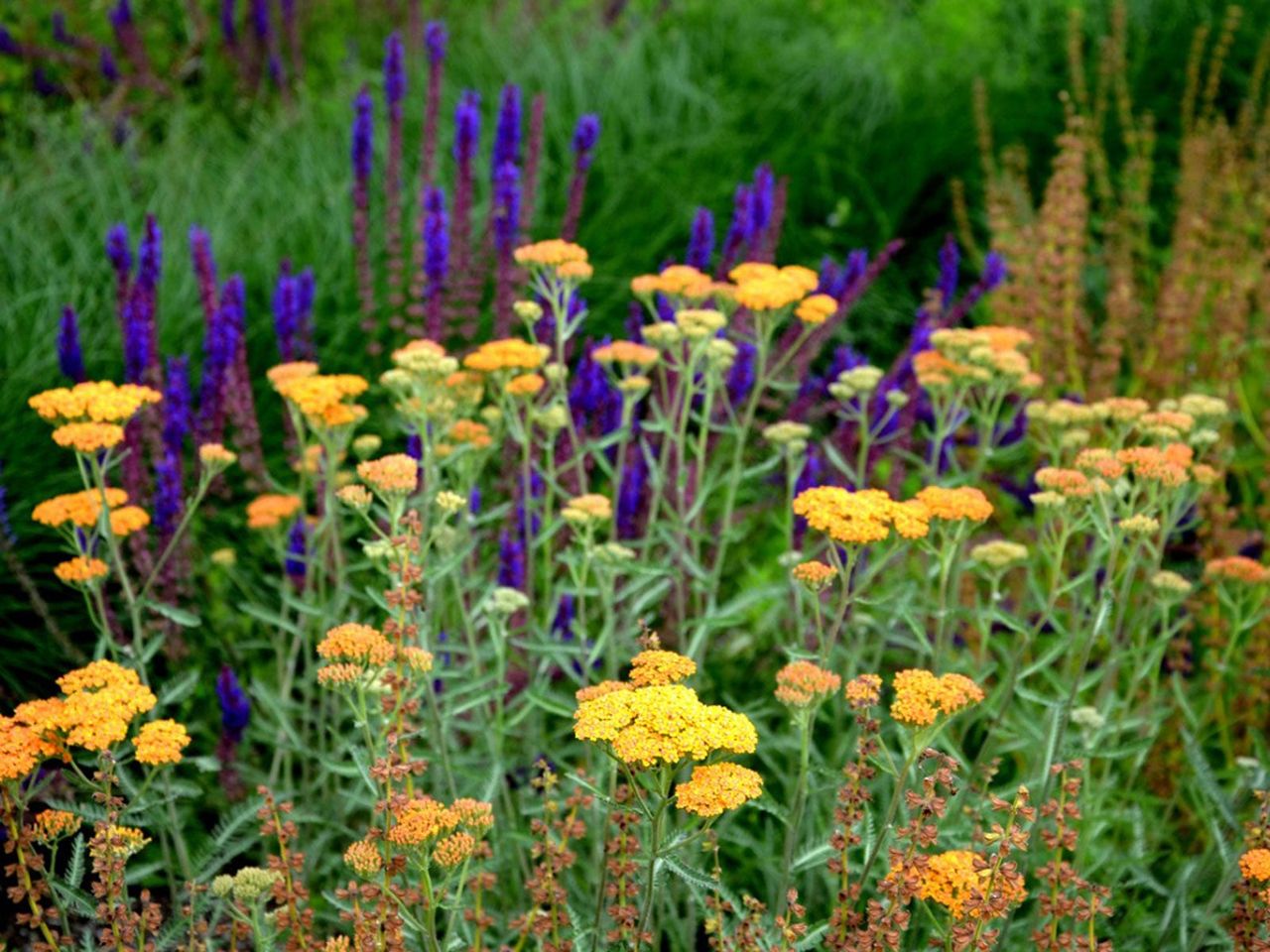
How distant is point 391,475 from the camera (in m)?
2.04

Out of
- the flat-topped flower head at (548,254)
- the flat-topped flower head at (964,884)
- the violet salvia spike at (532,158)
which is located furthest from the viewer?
the violet salvia spike at (532,158)

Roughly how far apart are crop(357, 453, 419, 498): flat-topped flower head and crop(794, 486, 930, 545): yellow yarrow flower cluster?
56cm

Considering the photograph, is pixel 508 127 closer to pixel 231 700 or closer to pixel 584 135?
pixel 584 135

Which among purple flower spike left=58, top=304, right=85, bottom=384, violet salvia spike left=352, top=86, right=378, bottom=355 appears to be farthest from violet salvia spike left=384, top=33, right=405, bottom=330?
purple flower spike left=58, top=304, right=85, bottom=384

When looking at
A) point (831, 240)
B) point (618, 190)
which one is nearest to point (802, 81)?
point (831, 240)

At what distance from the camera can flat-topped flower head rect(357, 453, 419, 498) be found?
204 cm

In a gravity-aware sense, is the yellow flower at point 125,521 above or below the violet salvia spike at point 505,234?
below

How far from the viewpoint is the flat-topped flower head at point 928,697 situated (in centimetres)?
179

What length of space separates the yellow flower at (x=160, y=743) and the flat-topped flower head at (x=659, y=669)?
0.62 m

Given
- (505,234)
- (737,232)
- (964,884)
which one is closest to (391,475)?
(964,884)

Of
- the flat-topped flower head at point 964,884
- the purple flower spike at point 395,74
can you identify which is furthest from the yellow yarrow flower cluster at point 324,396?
the purple flower spike at point 395,74

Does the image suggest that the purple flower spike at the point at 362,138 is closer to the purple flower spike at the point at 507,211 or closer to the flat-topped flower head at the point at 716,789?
the purple flower spike at the point at 507,211

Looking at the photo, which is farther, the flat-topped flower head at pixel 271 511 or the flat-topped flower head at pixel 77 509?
the flat-topped flower head at pixel 271 511

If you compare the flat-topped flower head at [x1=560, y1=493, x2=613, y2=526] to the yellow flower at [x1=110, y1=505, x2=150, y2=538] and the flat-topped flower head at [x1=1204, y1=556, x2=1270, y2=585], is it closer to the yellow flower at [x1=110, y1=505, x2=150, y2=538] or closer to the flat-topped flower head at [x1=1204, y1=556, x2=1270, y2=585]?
the yellow flower at [x1=110, y1=505, x2=150, y2=538]
